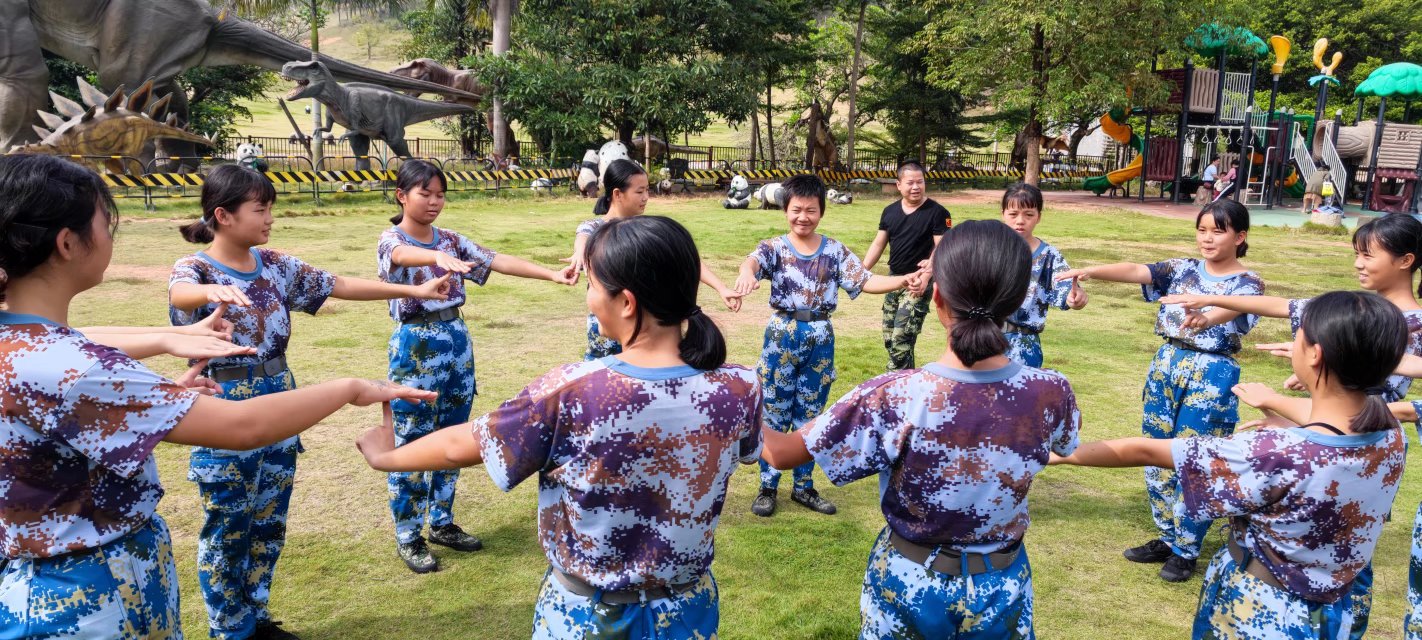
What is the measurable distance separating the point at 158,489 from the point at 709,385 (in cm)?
145

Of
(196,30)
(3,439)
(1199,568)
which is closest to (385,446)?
(3,439)

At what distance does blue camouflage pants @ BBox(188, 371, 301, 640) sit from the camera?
3.19 meters

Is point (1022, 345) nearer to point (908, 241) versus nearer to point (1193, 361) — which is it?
point (1193, 361)

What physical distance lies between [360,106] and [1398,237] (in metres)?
22.9

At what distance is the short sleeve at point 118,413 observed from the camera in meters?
1.81

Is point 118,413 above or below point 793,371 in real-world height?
above

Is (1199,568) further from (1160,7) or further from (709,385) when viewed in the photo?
(1160,7)

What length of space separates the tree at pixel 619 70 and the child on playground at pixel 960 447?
21.7 meters

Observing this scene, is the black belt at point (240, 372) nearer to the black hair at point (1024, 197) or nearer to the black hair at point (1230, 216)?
the black hair at point (1024, 197)

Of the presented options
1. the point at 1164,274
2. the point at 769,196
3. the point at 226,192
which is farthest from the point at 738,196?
the point at 226,192

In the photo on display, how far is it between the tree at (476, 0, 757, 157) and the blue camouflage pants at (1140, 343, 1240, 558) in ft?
65.6

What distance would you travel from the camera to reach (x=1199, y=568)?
434cm

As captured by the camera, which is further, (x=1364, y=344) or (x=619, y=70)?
(x=619, y=70)

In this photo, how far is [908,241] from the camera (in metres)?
6.66
